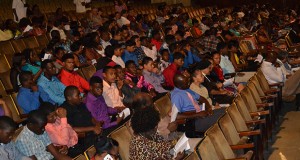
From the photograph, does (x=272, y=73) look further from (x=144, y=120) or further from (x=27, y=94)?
(x=144, y=120)

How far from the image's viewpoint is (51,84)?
562cm

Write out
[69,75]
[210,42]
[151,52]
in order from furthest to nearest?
1. [210,42]
2. [151,52]
3. [69,75]

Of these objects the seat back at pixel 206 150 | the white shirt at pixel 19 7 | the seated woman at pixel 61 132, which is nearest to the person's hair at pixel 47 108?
the seated woman at pixel 61 132

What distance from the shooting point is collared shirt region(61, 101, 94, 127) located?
184 inches

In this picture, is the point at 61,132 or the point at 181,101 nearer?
the point at 61,132

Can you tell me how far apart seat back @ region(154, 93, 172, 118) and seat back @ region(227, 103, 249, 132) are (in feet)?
2.15

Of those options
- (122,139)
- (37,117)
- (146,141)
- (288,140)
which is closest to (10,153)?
(37,117)

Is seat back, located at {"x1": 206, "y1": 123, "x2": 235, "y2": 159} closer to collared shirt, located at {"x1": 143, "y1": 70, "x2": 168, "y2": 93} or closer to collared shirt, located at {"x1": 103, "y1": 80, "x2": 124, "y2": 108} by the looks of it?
→ collared shirt, located at {"x1": 103, "y1": 80, "x2": 124, "y2": 108}

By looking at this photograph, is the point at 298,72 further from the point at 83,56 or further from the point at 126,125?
the point at 126,125

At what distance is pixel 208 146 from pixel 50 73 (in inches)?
95.1

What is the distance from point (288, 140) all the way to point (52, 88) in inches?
103

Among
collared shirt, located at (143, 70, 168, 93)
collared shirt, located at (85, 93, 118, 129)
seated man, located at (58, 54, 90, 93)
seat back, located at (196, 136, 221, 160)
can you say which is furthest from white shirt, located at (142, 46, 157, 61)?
seat back, located at (196, 136, 221, 160)

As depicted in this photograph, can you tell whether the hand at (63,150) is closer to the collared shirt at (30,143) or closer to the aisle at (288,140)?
the collared shirt at (30,143)

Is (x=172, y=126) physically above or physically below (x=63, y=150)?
below
